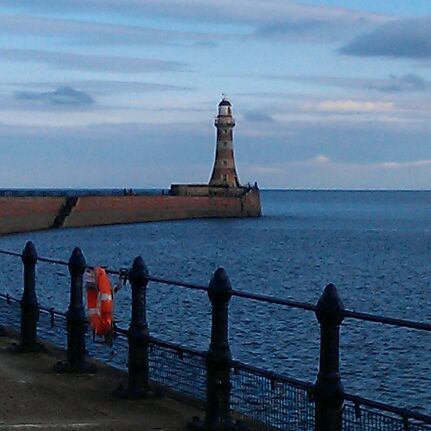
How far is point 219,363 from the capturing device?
742cm

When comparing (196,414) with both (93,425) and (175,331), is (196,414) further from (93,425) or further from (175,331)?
(175,331)

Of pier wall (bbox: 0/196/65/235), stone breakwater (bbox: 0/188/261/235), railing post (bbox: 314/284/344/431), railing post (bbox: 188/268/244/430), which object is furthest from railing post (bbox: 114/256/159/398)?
stone breakwater (bbox: 0/188/261/235)

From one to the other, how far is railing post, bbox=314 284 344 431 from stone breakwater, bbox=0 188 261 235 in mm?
86677

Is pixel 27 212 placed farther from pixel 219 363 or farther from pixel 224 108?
pixel 219 363

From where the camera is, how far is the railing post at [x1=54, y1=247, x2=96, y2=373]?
930 centimetres

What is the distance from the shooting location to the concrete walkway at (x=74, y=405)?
24.0 feet

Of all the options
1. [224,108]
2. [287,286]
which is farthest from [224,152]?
Answer: [287,286]

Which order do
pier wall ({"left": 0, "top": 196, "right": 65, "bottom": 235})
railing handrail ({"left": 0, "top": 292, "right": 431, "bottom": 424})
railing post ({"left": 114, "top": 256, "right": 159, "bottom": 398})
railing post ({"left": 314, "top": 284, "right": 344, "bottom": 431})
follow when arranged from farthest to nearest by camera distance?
pier wall ({"left": 0, "top": 196, "right": 65, "bottom": 235}) < railing post ({"left": 114, "top": 256, "right": 159, "bottom": 398}) < railing post ({"left": 314, "top": 284, "right": 344, "bottom": 431}) < railing handrail ({"left": 0, "top": 292, "right": 431, "bottom": 424})

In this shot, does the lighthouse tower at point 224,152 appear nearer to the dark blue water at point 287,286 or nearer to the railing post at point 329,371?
the dark blue water at point 287,286

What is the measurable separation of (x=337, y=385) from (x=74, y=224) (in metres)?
96.2

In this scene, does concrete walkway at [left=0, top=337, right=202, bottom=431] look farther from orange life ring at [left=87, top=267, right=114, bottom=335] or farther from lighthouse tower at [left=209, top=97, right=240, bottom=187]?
lighthouse tower at [left=209, top=97, right=240, bottom=187]

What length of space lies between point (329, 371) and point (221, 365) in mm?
1160

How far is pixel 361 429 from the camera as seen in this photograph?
770 cm

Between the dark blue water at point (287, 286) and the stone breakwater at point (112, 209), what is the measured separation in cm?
162
